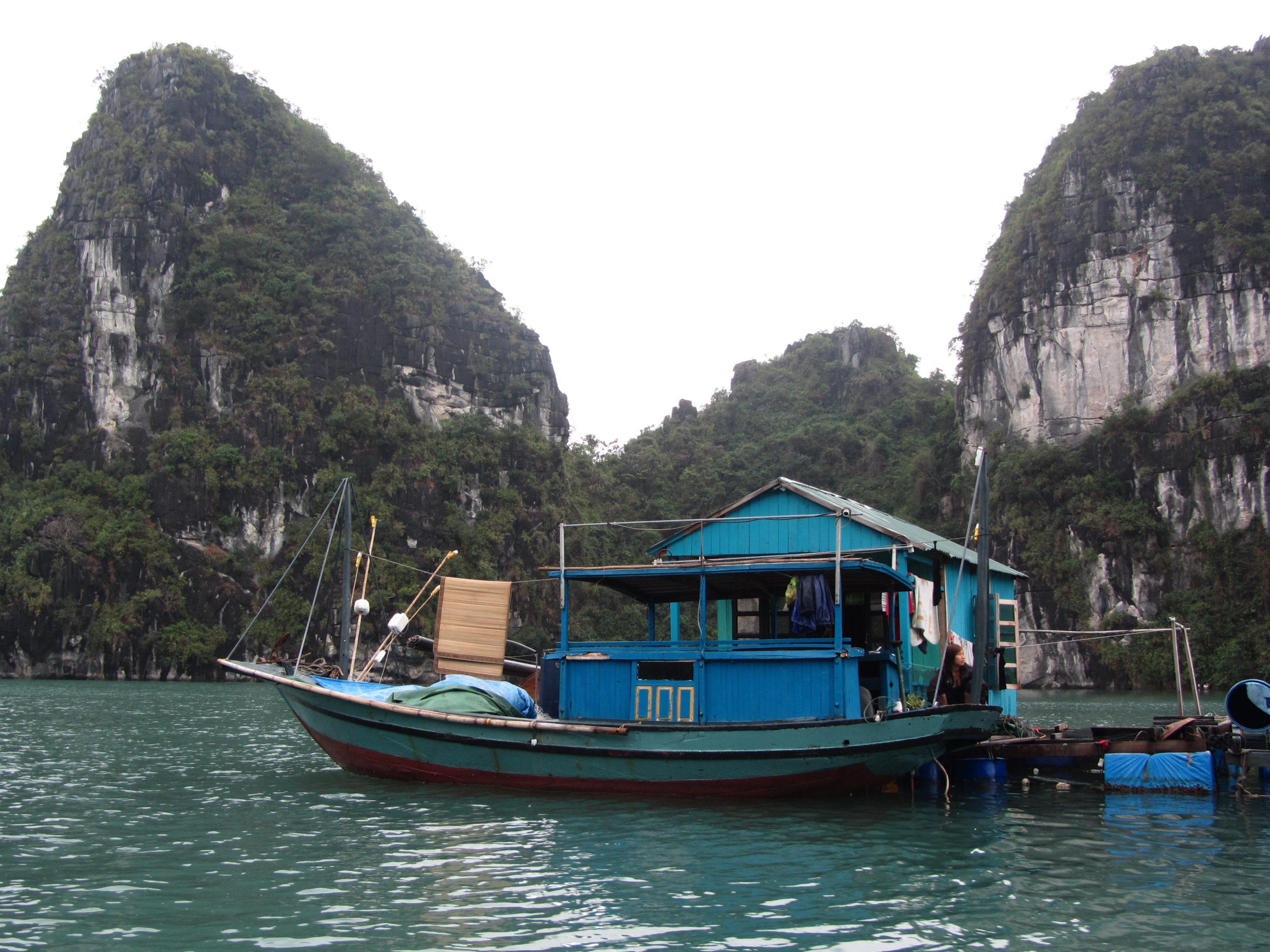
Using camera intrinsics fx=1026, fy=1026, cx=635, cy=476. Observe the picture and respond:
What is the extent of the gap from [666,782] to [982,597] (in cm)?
516

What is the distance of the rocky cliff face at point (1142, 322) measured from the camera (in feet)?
199

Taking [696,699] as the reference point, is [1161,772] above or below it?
below

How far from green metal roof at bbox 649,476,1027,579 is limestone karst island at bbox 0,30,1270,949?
19 centimetres

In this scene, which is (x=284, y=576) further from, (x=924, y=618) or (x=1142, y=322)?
(x=1142, y=322)

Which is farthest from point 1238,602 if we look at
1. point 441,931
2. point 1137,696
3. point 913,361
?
point 441,931

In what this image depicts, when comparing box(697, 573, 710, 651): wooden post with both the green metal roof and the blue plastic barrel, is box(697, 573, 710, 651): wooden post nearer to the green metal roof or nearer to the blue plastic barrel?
the green metal roof

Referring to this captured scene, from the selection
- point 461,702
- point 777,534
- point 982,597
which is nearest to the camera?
point 982,597

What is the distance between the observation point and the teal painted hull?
45.2ft

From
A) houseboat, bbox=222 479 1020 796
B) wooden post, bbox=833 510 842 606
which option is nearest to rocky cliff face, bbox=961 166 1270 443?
houseboat, bbox=222 479 1020 796

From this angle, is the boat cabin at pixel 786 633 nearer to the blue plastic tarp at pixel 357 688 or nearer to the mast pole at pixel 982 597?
the mast pole at pixel 982 597

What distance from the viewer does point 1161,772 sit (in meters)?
15.9

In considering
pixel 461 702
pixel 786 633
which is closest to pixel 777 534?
pixel 786 633

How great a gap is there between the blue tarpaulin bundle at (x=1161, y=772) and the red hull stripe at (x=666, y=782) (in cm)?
407

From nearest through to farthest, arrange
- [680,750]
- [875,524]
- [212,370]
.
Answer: [680,750] < [875,524] < [212,370]
